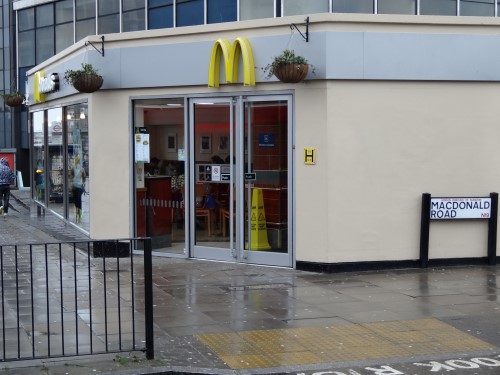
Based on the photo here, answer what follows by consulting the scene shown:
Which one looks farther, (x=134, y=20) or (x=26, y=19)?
(x=26, y=19)

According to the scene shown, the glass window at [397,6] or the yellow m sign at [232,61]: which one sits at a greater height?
the glass window at [397,6]

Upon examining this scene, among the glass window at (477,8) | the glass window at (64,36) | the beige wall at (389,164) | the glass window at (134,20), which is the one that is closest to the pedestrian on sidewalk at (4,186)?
the glass window at (134,20)

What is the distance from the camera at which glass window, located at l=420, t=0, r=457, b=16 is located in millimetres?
17984

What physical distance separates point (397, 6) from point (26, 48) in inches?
1042

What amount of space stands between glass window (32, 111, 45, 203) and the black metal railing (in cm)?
818

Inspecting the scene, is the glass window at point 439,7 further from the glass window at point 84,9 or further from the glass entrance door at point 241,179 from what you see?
the glass window at point 84,9

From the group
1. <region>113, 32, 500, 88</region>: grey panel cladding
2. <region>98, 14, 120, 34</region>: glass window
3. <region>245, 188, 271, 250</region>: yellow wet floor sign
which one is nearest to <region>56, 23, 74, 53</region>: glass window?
<region>98, 14, 120, 34</region>: glass window

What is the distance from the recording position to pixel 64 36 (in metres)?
34.0

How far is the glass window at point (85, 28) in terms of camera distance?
97.1ft

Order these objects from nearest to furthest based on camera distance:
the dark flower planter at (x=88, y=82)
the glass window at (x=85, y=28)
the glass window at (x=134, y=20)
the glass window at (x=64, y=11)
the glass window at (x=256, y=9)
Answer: the dark flower planter at (x=88, y=82)
the glass window at (x=256, y=9)
the glass window at (x=134, y=20)
the glass window at (x=85, y=28)
the glass window at (x=64, y=11)

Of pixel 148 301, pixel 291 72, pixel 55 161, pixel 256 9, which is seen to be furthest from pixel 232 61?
pixel 55 161

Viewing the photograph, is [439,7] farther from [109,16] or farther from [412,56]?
[109,16]

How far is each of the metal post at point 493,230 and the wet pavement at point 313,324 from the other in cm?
46

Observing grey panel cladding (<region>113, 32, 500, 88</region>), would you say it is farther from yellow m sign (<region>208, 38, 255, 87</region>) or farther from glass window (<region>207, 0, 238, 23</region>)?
glass window (<region>207, 0, 238, 23</region>)
